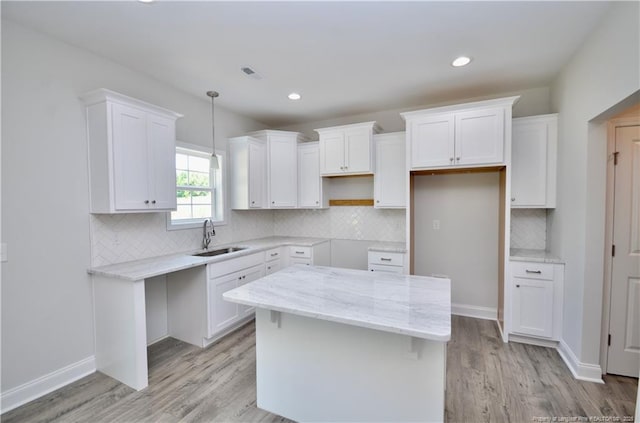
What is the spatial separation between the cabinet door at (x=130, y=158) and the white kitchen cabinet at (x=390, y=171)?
258 cm

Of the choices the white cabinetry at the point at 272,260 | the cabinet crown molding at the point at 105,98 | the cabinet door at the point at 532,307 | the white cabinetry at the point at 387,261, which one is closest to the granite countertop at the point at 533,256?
the cabinet door at the point at 532,307

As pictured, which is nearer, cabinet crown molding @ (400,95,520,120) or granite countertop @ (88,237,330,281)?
granite countertop @ (88,237,330,281)

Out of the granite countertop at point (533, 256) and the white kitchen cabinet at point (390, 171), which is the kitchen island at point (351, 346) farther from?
the white kitchen cabinet at point (390, 171)

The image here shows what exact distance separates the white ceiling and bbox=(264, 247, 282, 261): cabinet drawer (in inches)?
77.5

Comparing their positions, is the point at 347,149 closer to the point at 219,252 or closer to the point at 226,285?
the point at 219,252

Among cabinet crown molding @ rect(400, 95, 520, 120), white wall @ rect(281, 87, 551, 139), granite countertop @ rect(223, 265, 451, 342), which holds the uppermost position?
white wall @ rect(281, 87, 551, 139)

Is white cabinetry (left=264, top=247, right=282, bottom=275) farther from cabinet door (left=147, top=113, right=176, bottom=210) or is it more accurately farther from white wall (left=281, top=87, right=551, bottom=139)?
white wall (left=281, top=87, right=551, bottom=139)

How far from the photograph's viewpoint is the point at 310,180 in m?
4.14

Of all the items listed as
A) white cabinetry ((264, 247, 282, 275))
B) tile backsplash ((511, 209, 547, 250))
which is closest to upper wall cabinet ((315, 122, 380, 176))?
white cabinetry ((264, 247, 282, 275))

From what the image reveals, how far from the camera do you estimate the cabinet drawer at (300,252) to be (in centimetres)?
388

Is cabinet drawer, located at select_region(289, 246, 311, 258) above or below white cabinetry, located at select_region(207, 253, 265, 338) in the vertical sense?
above

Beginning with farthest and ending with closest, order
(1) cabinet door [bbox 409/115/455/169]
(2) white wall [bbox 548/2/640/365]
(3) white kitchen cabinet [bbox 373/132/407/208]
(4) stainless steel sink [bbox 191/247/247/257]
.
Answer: (3) white kitchen cabinet [bbox 373/132/407/208] < (4) stainless steel sink [bbox 191/247/247/257] < (1) cabinet door [bbox 409/115/455/169] < (2) white wall [bbox 548/2/640/365]

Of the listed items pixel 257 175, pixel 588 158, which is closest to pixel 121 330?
pixel 257 175

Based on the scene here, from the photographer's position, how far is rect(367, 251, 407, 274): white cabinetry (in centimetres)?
337
